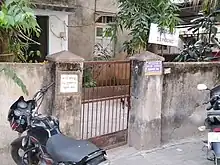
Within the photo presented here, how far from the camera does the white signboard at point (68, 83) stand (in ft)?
19.4

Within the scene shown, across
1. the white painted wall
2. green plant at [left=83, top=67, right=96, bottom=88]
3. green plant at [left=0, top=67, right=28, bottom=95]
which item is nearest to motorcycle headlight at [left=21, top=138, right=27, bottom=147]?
green plant at [left=0, top=67, right=28, bottom=95]

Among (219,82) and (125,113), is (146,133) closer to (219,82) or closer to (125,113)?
(125,113)

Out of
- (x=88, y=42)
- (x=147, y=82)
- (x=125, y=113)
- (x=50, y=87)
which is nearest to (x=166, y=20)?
(x=147, y=82)

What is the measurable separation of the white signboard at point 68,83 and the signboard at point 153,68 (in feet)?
4.66

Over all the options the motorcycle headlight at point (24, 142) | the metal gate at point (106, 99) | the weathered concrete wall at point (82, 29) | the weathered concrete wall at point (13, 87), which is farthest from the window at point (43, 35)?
the motorcycle headlight at point (24, 142)

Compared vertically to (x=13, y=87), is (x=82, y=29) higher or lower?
higher

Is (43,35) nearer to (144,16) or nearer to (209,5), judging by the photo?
(209,5)

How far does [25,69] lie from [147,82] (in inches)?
88.7

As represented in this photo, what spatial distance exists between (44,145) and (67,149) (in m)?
0.45

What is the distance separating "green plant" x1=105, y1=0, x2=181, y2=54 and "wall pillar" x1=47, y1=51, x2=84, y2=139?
6.78ft

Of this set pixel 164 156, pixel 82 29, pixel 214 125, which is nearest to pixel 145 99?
pixel 164 156

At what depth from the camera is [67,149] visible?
4.14 meters

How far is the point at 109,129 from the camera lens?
7480 millimetres

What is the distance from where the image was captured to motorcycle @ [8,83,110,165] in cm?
409
